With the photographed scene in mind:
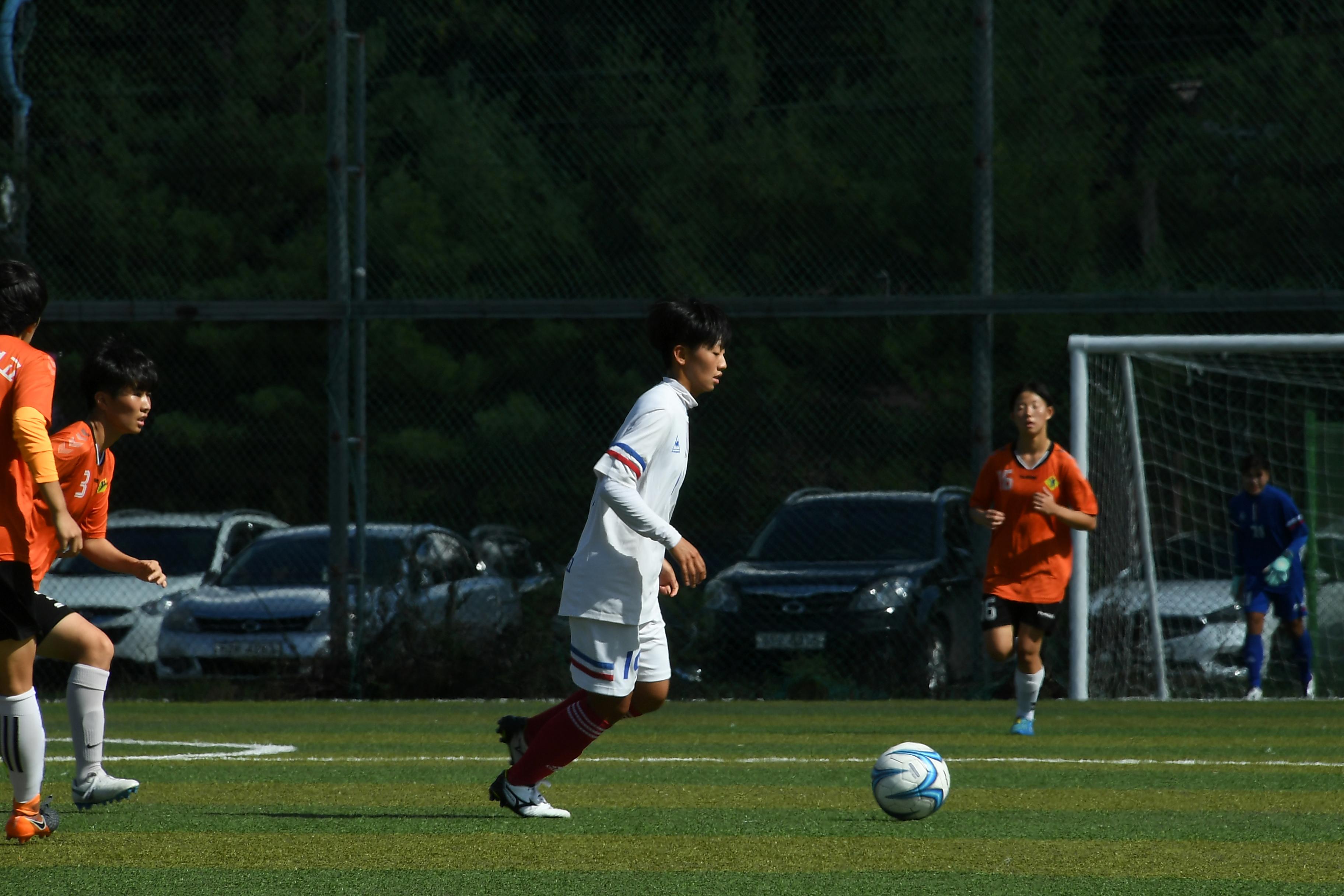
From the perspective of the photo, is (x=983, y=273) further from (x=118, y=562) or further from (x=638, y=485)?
(x=118, y=562)

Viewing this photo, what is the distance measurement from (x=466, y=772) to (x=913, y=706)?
16.4ft

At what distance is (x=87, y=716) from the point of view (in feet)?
20.9

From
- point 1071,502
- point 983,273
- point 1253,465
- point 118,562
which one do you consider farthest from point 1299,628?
point 118,562

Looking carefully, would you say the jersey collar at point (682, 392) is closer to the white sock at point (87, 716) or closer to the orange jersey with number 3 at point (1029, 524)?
the white sock at point (87, 716)

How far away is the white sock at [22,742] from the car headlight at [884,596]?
826 cm

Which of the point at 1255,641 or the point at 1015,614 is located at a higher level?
the point at 1015,614

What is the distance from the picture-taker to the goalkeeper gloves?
43.4 feet

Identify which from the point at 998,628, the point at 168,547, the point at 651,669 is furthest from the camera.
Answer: the point at 168,547

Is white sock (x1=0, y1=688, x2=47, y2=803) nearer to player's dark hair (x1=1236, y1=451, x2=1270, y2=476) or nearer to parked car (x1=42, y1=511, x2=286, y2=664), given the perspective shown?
parked car (x1=42, y1=511, x2=286, y2=664)

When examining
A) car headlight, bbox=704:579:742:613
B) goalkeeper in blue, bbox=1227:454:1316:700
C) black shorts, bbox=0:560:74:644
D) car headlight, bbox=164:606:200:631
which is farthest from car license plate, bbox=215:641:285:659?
black shorts, bbox=0:560:74:644

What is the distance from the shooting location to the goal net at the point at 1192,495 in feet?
43.3

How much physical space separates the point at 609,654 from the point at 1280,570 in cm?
861

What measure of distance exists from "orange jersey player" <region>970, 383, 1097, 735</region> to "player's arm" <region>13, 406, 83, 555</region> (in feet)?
18.8

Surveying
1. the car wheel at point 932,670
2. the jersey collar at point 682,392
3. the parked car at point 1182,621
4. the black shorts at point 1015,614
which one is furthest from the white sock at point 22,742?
the parked car at point 1182,621
